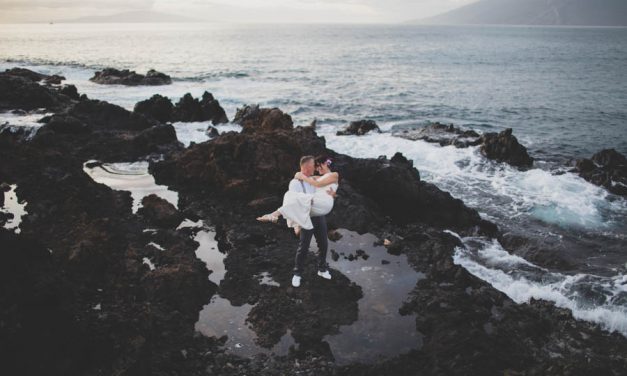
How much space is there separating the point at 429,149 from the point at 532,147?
6.90 meters

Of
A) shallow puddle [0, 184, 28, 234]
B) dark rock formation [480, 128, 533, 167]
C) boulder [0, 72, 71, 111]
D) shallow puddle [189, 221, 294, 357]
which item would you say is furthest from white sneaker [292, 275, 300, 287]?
boulder [0, 72, 71, 111]

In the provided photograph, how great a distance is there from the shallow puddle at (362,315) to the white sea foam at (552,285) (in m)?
2.08

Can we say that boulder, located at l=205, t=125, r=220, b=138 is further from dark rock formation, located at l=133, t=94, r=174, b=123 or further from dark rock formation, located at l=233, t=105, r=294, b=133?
dark rock formation, located at l=133, t=94, r=174, b=123

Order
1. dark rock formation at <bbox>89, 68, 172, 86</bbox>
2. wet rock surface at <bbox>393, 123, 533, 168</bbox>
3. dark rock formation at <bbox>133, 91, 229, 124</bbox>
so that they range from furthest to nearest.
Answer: dark rock formation at <bbox>89, 68, 172, 86</bbox> < dark rock formation at <bbox>133, 91, 229, 124</bbox> < wet rock surface at <bbox>393, 123, 533, 168</bbox>

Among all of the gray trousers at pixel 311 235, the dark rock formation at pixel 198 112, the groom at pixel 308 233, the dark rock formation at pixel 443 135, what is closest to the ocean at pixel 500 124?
the dark rock formation at pixel 443 135

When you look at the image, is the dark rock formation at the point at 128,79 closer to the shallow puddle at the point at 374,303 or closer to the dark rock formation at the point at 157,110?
the dark rock formation at the point at 157,110

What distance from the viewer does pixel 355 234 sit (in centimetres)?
1157

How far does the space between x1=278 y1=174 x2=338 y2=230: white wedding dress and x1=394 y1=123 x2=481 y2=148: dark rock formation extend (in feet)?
56.8

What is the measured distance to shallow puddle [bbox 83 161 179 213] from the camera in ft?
46.6

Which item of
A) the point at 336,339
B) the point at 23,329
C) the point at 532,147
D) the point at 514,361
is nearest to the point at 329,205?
the point at 336,339

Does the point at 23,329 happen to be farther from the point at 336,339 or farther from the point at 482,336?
the point at 482,336

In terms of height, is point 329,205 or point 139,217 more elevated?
point 329,205

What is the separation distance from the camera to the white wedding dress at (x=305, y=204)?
7.80 meters

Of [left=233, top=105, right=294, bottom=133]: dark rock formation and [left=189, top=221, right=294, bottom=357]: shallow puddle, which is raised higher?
[left=233, top=105, right=294, bottom=133]: dark rock formation
